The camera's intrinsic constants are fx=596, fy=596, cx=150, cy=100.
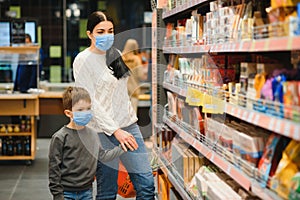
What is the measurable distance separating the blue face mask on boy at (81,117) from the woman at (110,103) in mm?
115

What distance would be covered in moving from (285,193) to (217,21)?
1.42m

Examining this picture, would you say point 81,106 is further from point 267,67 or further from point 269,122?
point 269,122

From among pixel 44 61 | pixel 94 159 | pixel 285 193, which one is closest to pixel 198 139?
pixel 94 159

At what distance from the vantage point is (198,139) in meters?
3.91

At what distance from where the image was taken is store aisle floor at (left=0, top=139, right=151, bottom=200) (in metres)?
6.07

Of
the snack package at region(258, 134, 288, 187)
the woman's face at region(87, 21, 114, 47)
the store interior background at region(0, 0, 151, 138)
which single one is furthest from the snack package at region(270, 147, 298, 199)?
the store interior background at region(0, 0, 151, 138)

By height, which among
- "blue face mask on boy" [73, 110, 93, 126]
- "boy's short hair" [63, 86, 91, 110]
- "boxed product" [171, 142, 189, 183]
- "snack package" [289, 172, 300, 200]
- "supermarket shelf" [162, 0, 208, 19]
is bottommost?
"boxed product" [171, 142, 189, 183]

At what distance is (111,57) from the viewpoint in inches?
171

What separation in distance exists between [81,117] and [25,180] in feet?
9.97

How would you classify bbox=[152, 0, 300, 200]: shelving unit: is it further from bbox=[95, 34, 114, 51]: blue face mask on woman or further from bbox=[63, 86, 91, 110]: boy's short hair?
bbox=[63, 86, 91, 110]: boy's short hair

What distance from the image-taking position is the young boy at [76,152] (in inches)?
157

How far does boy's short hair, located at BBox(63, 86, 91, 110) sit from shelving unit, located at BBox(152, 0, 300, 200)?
0.70 metres

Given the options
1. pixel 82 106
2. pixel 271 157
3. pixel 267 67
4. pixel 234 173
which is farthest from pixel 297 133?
pixel 82 106

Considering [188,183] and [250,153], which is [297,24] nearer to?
[250,153]
